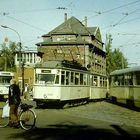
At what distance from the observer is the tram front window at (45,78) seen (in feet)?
88.2

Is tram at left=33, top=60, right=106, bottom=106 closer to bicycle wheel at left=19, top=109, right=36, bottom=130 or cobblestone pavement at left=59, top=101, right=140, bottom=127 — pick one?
cobblestone pavement at left=59, top=101, right=140, bottom=127

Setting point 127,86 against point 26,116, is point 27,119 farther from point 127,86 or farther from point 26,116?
point 127,86

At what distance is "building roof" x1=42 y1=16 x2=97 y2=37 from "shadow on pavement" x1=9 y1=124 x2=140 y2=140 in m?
65.6

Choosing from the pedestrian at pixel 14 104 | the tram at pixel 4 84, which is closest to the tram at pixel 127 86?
the tram at pixel 4 84

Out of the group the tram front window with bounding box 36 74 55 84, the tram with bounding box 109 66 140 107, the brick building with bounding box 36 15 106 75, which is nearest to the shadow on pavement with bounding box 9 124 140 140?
the tram with bounding box 109 66 140 107

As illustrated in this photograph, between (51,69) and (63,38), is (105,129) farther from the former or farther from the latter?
(63,38)

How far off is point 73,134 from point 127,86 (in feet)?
51.9

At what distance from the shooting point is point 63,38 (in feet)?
260

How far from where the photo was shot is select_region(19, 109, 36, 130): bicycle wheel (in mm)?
14148

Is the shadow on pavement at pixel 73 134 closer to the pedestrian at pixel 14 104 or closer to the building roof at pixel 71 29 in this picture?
the pedestrian at pixel 14 104

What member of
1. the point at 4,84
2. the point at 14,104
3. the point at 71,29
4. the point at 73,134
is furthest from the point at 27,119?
the point at 71,29

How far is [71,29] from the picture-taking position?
81938mm

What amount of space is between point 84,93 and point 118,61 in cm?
5222

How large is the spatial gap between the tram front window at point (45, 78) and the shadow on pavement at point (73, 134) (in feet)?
39.1
